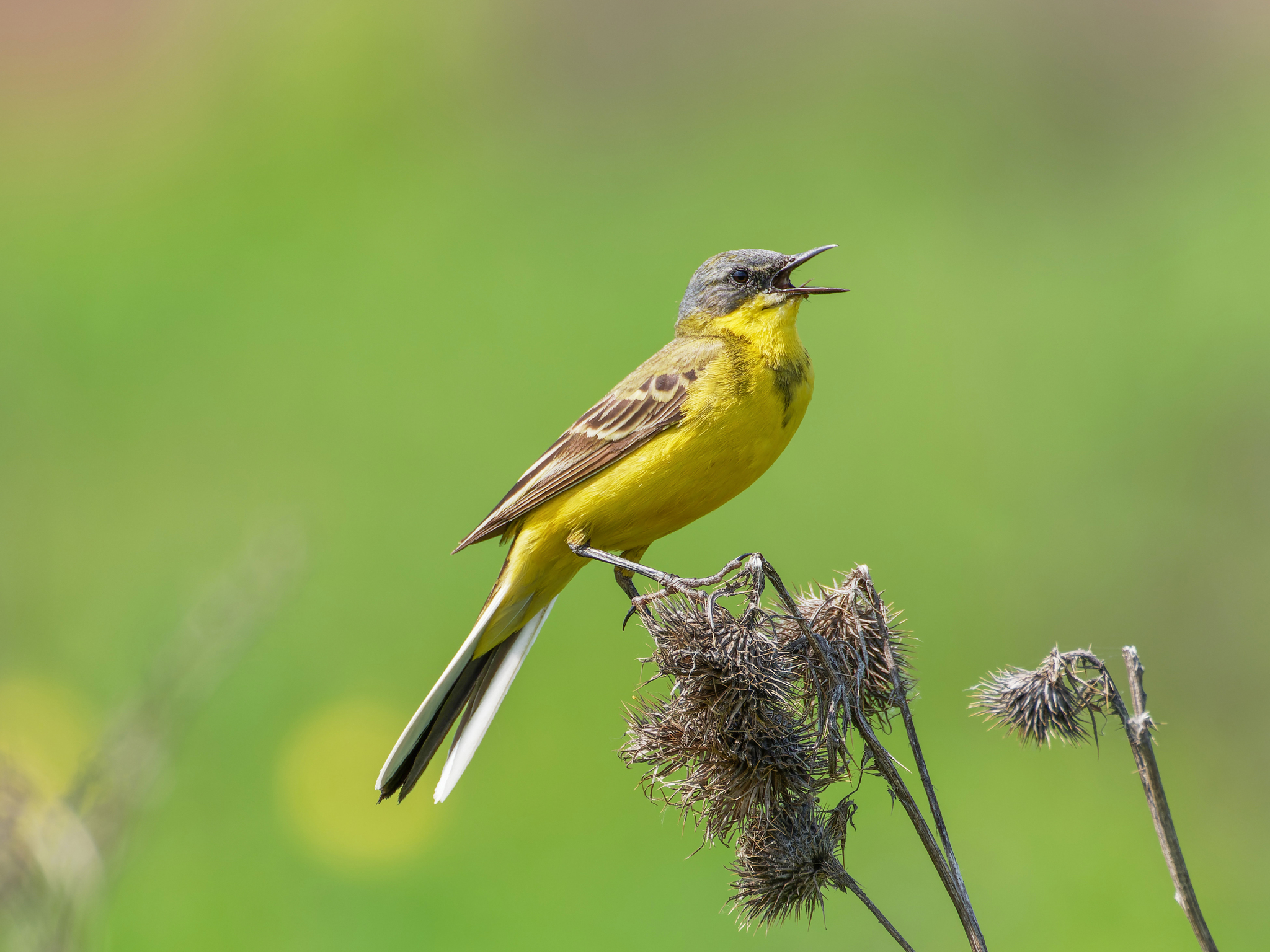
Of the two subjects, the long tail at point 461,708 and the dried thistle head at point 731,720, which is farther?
the long tail at point 461,708

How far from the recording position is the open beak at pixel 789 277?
16.3ft

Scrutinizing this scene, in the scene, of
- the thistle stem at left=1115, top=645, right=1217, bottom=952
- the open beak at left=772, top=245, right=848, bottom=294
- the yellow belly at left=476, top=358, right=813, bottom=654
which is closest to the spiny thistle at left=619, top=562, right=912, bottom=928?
the thistle stem at left=1115, top=645, right=1217, bottom=952

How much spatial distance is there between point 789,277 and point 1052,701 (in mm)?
3354

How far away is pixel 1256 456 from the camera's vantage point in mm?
9117

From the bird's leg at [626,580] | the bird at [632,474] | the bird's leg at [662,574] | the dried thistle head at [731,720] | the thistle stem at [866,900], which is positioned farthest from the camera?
the bird's leg at [626,580]

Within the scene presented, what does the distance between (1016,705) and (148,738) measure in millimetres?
2096

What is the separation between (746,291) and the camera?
213 inches

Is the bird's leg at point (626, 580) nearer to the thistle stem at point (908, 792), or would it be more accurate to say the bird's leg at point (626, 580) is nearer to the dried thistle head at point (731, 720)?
the dried thistle head at point (731, 720)

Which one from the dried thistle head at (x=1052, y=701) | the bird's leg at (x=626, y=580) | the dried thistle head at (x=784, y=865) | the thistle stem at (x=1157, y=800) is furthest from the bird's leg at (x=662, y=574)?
the thistle stem at (x=1157, y=800)

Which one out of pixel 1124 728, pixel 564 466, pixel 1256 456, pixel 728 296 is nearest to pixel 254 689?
pixel 564 466

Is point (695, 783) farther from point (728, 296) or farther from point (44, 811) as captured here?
point (728, 296)

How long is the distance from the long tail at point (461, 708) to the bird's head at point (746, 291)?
178cm

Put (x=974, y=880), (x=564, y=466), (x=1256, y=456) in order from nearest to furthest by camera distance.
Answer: (x=564, y=466) < (x=974, y=880) < (x=1256, y=456)

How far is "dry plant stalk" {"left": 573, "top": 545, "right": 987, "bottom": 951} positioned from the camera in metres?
3.02
